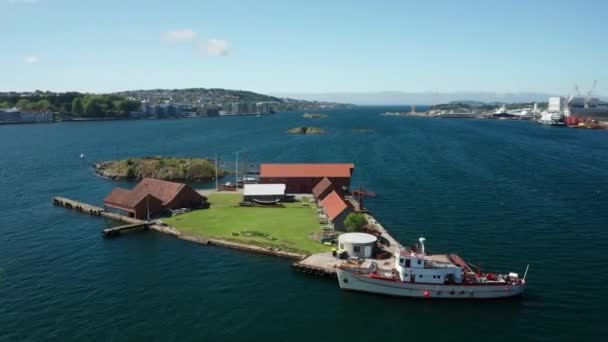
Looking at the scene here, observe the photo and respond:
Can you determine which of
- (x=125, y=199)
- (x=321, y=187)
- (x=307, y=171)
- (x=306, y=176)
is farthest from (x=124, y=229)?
(x=307, y=171)

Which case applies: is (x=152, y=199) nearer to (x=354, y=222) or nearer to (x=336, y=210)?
(x=336, y=210)

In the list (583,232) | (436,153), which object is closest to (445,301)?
(583,232)

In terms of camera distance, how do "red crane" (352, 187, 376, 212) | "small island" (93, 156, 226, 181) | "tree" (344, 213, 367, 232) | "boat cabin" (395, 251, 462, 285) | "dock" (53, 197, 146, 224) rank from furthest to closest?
"small island" (93, 156, 226, 181), "red crane" (352, 187, 376, 212), "dock" (53, 197, 146, 224), "tree" (344, 213, 367, 232), "boat cabin" (395, 251, 462, 285)

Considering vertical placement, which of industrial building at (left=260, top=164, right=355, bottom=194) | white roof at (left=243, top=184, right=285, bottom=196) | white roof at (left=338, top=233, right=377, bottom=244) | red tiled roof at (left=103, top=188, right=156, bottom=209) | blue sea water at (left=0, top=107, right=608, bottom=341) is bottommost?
blue sea water at (left=0, top=107, right=608, bottom=341)

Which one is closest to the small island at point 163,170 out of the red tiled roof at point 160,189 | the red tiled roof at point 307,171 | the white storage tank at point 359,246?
the red tiled roof at point 307,171

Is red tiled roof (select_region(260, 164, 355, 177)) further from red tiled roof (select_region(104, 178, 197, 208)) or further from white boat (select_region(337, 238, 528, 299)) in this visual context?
white boat (select_region(337, 238, 528, 299))

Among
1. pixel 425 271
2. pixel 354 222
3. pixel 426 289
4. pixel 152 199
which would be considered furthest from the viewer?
pixel 152 199

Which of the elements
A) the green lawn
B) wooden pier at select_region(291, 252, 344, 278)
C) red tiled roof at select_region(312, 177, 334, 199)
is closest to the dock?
the green lawn
